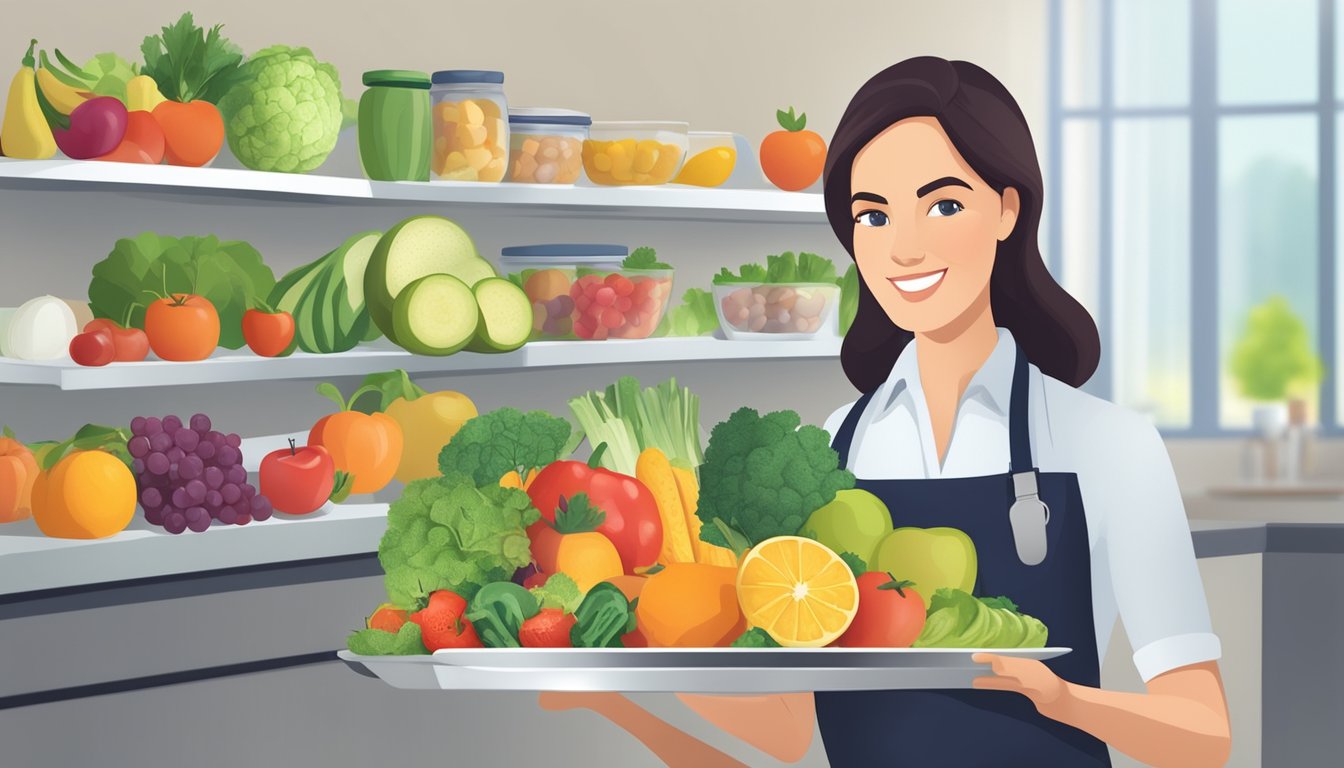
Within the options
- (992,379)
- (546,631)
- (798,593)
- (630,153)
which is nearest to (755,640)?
(798,593)

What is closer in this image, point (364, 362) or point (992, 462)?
point (992, 462)

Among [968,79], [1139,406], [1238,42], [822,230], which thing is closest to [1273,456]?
[1139,406]

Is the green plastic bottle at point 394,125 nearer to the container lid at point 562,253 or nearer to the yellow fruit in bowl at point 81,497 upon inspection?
the container lid at point 562,253

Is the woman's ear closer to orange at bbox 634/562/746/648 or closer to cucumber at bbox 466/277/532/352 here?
orange at bbox 634/562/746/648

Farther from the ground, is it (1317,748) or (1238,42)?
(1238,42)

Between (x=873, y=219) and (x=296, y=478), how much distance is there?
A: 69.1 inches

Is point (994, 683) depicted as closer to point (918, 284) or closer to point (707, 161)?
point (918, 284)

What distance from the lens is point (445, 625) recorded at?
1476 mm

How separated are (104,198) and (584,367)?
1423 millimetres

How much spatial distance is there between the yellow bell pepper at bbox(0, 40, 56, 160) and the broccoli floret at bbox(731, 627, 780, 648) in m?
2.09

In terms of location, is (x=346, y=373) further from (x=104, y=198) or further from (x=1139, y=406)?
(x=1139, y=406)

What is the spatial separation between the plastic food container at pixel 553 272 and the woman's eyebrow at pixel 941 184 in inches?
78.0

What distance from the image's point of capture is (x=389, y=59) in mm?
3924

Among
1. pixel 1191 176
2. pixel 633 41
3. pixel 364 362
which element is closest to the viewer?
pixel 364 362
